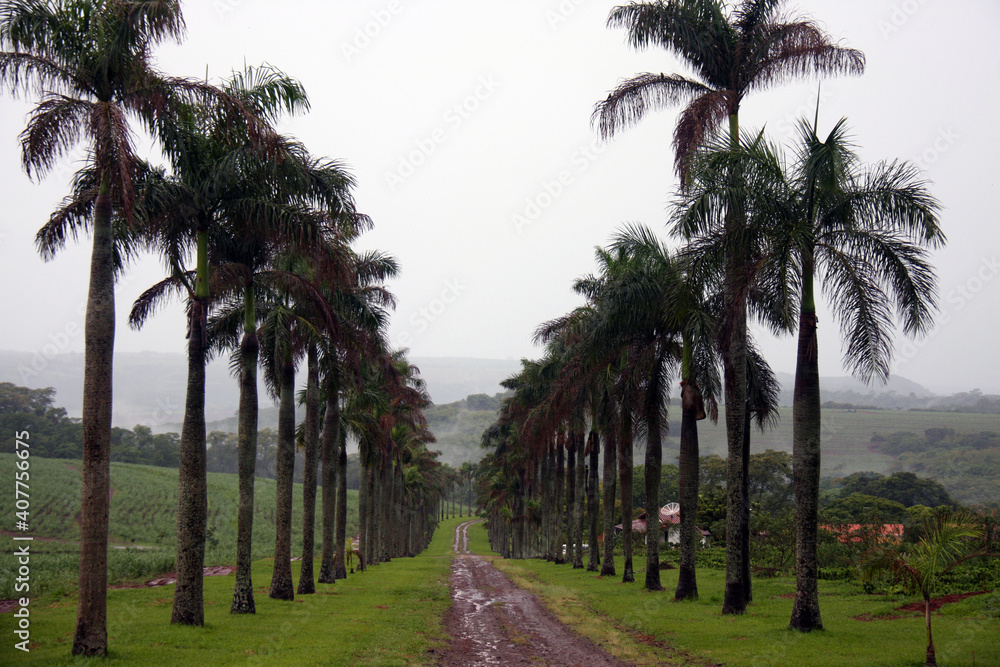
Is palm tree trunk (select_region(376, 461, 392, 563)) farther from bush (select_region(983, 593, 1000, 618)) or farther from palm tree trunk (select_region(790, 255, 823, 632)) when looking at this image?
bush (select_region(983, 593, 1000, 618))

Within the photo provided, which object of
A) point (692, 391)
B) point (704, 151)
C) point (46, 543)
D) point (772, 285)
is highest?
point (704, 151)

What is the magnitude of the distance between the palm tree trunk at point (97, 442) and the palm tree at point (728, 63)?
1370cm

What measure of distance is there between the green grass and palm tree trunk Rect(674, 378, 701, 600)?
20.8 m

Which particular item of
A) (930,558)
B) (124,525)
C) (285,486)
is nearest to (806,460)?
(930,558)

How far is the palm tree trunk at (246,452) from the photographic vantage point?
18.9 meters

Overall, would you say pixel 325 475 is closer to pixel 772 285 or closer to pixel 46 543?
pixel 772 285

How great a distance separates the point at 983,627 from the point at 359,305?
1986 cm

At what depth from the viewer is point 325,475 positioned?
1245 inches

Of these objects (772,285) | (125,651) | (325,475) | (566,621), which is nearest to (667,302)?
(772,285)

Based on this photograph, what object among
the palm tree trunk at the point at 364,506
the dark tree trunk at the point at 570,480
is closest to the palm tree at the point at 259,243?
the palm tree trunk at the point at 364,506

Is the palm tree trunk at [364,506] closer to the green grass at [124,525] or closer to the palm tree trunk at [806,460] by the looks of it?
the green grass at [124,525]

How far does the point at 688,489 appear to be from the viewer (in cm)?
2244

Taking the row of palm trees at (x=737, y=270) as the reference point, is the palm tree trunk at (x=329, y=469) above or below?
below

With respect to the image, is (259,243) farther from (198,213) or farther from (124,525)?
(124,525)
